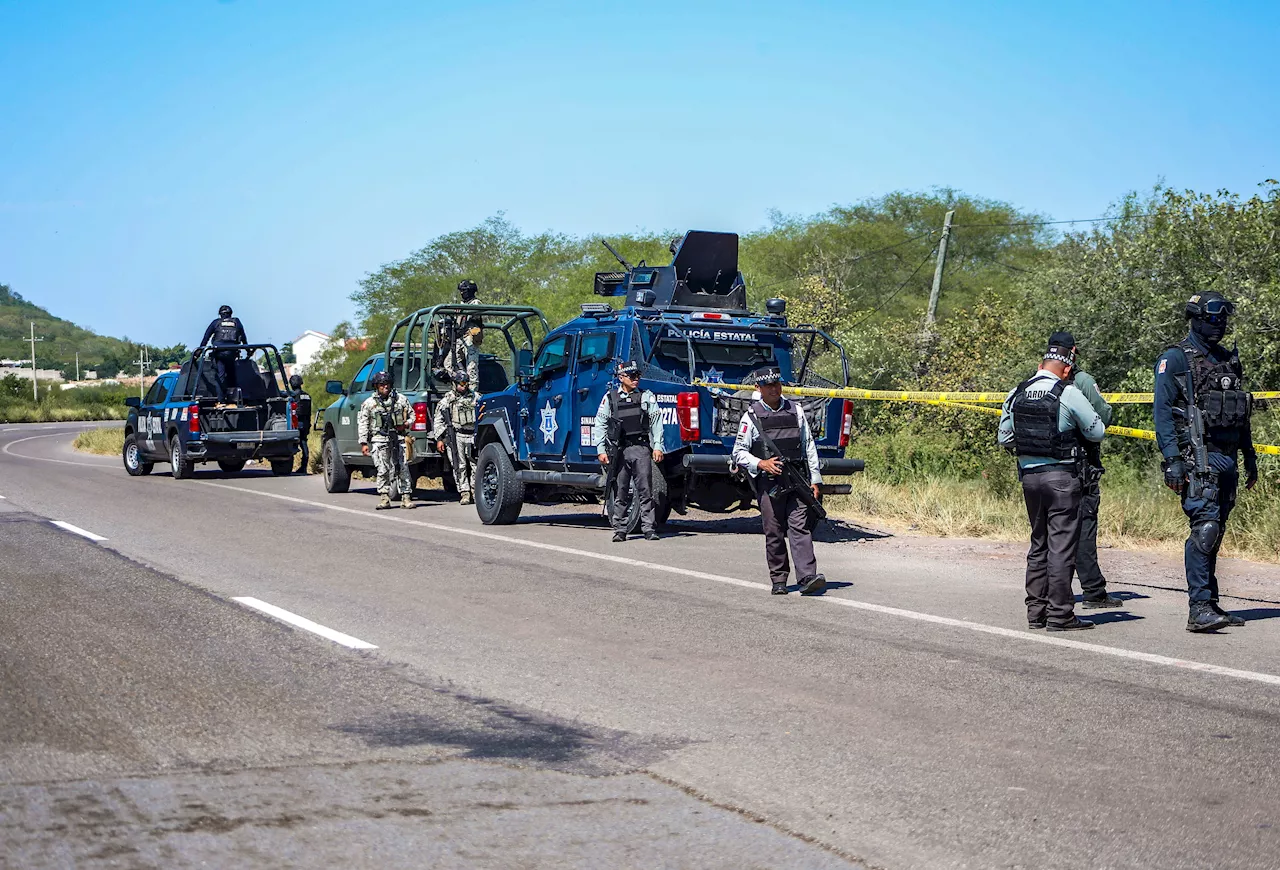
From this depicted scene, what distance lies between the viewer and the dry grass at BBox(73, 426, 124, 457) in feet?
137

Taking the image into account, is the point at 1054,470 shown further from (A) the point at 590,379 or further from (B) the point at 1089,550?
(A) the point at 590,379

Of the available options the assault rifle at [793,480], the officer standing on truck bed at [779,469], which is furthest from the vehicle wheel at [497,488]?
the assault rifle at [793,480]

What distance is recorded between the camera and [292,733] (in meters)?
5.95

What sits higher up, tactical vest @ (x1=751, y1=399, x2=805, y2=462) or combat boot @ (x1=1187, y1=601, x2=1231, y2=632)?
tactical vest @ (x1=751, y1=399, x2=805, y2=462)

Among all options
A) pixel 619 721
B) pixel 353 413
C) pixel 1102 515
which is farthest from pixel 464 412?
pixel 619 721

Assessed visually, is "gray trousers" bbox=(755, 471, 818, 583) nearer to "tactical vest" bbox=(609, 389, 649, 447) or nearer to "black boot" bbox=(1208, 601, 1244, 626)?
"black boot" bbox=(1208, 601, 1244, 626)

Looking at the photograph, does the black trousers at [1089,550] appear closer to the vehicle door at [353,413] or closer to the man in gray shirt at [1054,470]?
the man in gray shirt at [1054,470]

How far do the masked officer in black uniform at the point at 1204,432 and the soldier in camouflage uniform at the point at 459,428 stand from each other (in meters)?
9.94

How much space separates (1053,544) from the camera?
872 centimetres

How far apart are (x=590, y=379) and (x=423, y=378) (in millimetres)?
5044

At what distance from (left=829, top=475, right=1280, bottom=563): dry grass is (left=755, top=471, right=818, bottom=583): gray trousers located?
14.0ft

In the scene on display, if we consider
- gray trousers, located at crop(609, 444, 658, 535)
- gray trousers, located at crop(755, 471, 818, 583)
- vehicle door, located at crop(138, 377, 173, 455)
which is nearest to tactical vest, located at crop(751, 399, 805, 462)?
gray trousers, located at crop(755, 471, 818, 583)

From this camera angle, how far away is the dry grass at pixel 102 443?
41906mm

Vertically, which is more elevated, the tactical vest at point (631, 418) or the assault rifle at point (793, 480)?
the tactical vest at point (631, 418)
